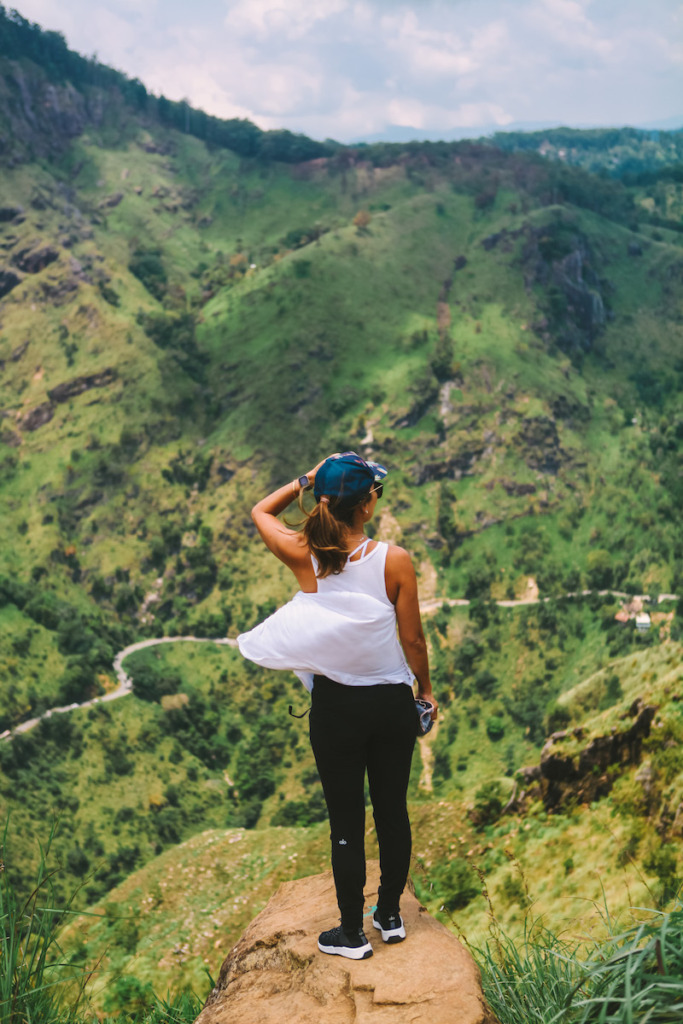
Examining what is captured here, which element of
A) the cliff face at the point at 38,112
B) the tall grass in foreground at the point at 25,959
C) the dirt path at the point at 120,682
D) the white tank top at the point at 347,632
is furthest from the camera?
the cliff face at the point at 38,112

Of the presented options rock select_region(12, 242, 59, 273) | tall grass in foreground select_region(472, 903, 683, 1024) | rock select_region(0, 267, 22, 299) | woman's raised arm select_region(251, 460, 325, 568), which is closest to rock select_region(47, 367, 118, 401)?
rock select_region(0, 267, 22, 299)

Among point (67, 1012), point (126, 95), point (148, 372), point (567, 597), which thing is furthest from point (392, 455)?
point (126, 95)

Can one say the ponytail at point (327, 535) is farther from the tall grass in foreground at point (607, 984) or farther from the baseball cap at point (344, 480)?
the tall grass in foreground at point (607, 984)

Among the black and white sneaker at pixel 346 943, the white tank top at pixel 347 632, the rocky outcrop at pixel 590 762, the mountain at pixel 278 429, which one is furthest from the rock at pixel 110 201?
the black and white sneaker at pixel 346 943

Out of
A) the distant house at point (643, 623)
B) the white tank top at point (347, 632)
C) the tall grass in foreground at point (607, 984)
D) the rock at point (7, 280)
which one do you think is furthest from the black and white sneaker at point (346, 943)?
the rock at point (7, 280)

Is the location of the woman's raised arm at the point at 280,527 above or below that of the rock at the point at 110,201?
below

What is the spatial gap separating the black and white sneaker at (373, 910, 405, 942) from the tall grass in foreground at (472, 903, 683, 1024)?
553 mm

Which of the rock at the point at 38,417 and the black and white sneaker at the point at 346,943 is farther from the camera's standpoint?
the rock at the point at 38,417

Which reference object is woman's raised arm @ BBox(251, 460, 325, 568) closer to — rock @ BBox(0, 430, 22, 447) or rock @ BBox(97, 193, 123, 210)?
rock @ BBox(0, 430, 22, 447)

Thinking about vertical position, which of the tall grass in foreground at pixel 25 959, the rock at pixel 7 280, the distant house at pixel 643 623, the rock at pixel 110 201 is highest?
the rock at pixel 110 201

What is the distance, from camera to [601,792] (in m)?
9.27

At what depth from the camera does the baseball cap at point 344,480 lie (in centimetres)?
409

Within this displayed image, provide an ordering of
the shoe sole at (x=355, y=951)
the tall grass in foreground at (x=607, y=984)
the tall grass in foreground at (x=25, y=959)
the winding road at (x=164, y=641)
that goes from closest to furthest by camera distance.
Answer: the tall grass in foreground at (x=607, y=984), the tall grass in foreground at (x=25, y=959), the shoe sole at (x=355, y=951), the winding road at (x=164, y=641)

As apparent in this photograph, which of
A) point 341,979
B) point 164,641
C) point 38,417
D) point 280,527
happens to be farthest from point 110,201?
point 341,979
